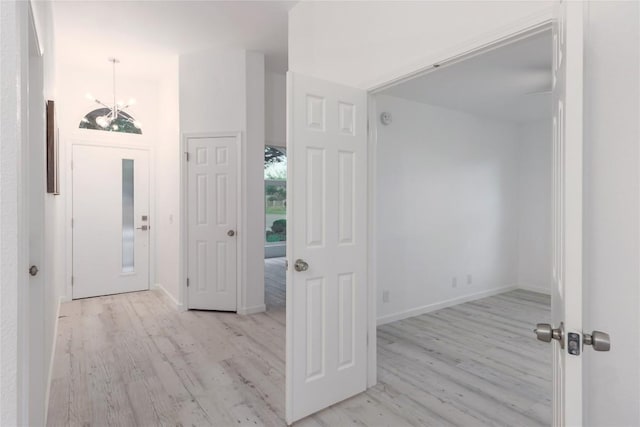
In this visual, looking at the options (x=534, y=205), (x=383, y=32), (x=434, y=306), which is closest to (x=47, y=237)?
(x=383, y=32)

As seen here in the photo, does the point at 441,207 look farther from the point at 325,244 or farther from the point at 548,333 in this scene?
the point at 548,333

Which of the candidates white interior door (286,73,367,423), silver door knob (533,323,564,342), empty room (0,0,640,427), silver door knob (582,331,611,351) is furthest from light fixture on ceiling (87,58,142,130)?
silver door knob (582,331,611,351)

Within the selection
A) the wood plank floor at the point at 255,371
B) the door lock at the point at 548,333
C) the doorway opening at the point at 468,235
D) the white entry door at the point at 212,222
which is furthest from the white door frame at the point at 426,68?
the white entry door at the point at 212,222

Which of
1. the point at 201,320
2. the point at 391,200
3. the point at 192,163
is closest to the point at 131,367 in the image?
the point at 201,320

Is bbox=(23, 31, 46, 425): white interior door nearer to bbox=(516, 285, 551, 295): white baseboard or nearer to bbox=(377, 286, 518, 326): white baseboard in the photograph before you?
bbox=(377, 286, 518, 326): white baseboard

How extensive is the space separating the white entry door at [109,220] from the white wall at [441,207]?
133 inches

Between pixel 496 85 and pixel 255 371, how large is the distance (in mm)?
3603

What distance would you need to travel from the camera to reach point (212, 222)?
424 centimetres

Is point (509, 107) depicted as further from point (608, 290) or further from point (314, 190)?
point (608, 290)

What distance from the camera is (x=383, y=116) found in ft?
13.0

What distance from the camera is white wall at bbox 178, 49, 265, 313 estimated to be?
4.12 meters

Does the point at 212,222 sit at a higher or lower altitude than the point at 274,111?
lower

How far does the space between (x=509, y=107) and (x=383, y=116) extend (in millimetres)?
1842

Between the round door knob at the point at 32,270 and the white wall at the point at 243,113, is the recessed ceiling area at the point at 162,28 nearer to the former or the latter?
the white wall at the point at 243,113
